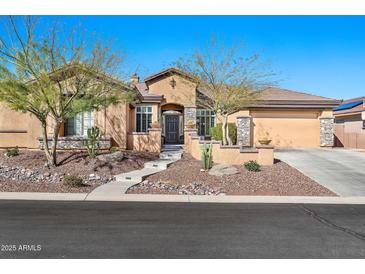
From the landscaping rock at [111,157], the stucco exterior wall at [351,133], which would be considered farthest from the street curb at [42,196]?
the stucco exterior wall at [351,133]

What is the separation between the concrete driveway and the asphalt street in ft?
9.95

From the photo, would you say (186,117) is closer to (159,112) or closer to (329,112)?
(159,112)

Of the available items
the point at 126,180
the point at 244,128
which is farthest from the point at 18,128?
the point at 244,128

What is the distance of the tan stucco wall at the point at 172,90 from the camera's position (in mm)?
22406

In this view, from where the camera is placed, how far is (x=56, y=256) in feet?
15.9

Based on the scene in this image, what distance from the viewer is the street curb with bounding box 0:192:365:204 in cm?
931

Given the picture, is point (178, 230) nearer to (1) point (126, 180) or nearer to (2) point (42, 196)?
(2) point (42, 196)

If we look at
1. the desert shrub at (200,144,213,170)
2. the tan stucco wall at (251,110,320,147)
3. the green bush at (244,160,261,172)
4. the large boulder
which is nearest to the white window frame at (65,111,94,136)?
the large boulder

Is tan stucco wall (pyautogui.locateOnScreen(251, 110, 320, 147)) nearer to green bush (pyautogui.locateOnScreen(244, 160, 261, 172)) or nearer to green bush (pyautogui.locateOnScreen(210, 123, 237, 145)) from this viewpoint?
green bush (pyautogui.locateOnScreen(210, 123, 237, 145))

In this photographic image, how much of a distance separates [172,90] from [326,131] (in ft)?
Answer: 39.5

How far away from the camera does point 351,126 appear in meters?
25.6

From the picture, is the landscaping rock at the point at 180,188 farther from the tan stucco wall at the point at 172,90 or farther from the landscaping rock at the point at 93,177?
the tan stucco wall at the point at 172,90

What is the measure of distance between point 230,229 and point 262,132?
1776 centimetres

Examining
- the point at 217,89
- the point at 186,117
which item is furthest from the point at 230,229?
the point at 186,117
